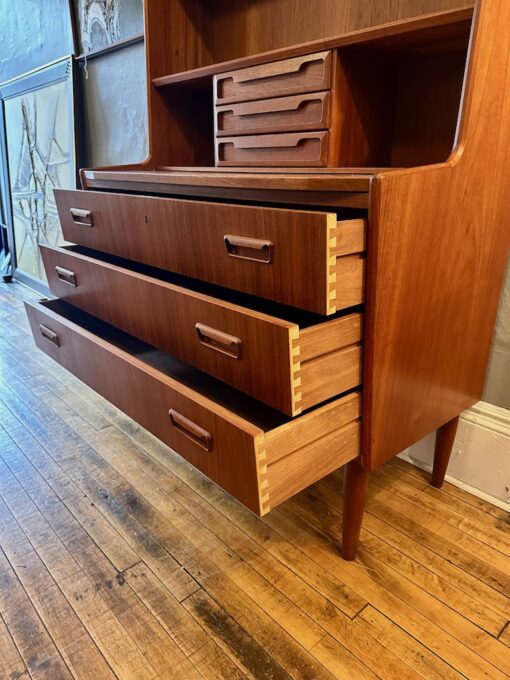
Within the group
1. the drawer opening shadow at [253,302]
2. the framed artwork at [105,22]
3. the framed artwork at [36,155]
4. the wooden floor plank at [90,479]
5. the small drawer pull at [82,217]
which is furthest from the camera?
the framed artwork at [36,155]

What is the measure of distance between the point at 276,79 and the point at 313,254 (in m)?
0.58

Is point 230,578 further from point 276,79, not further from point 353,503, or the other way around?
point 276,79

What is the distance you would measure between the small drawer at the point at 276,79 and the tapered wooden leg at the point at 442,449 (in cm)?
82

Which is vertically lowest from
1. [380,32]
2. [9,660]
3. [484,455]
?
[9,660]

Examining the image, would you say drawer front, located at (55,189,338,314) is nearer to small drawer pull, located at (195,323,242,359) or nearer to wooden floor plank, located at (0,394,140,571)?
small drawer pull, located at (195,323,242,359)

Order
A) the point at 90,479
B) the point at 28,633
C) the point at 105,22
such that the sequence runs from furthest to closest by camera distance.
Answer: the point at 105,22 < the point at 90,479 < the point at 28,633

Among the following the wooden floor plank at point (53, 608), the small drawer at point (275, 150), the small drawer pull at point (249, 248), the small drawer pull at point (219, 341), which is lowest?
the wooden floor plank at point (53, 608)

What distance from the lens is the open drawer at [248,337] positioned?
28.1 inches

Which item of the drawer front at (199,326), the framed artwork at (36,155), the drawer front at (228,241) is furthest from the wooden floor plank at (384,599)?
the framed artwork at (36,155)

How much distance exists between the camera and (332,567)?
41.0 inches

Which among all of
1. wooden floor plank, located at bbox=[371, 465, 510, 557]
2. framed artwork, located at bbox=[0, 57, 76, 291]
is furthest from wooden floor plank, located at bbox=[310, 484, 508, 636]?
framed artwork, located at bbox=[0, 57, 76, 291]

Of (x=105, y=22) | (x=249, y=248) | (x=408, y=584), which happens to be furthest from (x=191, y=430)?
(x=105, y=22)

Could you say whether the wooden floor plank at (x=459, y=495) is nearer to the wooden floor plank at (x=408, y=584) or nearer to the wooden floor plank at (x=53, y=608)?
the wooden floor plank at (x=408, y=584)

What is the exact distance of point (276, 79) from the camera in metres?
1.05
